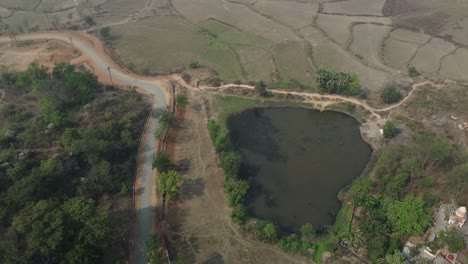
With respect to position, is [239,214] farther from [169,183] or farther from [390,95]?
[390,95]

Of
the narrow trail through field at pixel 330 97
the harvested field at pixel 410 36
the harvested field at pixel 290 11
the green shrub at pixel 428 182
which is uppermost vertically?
the harvested field at pixel 290 11

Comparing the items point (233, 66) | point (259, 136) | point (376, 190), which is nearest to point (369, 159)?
point (376, 190)

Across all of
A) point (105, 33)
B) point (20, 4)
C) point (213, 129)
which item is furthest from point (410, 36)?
point (20, 4)

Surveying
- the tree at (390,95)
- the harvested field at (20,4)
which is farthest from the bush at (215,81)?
the harvested field at (20,4)

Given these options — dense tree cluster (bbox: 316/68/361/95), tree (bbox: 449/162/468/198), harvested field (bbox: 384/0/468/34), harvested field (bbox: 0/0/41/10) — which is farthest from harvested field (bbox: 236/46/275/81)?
harvested field (bbox: 0/0/41/10)

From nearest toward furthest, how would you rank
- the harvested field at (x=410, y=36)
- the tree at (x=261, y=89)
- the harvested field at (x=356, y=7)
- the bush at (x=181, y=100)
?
the bush at (x=181, y=100) → the tree at (x=261, y=89) → the harvested field at (x=410, y=36) → the harvested field at (x=356, y=7)

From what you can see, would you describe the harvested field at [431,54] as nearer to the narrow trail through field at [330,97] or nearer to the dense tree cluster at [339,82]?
the narrow trail through field at [330,97]
